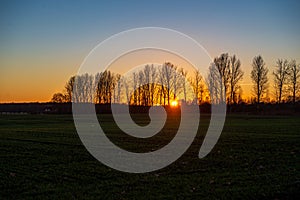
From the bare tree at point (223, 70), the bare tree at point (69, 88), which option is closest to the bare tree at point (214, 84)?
the bare tree at point (223, 70)

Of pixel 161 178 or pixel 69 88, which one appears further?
pixel 69 88

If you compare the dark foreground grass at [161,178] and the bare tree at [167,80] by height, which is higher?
the bare tree at [167,80]

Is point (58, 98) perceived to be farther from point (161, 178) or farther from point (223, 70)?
point (161, 178)

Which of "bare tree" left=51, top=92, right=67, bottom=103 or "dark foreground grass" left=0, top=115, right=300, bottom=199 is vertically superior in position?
"bare tree" left=51, top=92, right=67, bottom=103

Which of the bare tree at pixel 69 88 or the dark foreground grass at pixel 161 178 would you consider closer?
the dark foreground grass at pixel 161 178

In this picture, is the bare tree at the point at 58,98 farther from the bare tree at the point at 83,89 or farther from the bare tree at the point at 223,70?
the bare tree at the point at 223,70

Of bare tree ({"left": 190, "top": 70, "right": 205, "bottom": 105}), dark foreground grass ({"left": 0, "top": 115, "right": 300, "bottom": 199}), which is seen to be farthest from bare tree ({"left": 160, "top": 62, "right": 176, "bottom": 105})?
dark foreground grass ({"left": 0, "top": 115, "right": 300, "bottom": 199})

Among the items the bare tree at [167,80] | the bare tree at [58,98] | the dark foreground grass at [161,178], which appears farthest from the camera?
the bare tree at [58,98]

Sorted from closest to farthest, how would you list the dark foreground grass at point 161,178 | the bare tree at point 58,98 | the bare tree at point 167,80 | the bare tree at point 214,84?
1. the dark foreground grass at point 161,178
2. the bare tree at point 214,84
3. the bare tree at point 167,80
4. the bare tree at point 58,98

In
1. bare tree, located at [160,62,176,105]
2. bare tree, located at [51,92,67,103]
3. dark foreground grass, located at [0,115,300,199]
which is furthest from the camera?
bare tree, located at [51,92,67,103]

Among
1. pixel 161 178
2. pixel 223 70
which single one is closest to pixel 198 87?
pixel 223 70

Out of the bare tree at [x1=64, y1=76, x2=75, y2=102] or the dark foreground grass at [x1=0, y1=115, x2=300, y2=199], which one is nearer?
the dark foreground grass at [x1=0, y1=115, x2=300, y2=199]

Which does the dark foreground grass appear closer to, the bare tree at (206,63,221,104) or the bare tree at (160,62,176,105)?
the bare tree at (206,63,221,104)

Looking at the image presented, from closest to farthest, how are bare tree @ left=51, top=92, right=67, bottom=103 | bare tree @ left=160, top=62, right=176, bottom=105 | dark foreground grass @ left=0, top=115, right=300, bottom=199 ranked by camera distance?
dark foreground grass @ left=0, top=115, right=300, bottom=199
bare tree @ left=160, top=62, right=176, bottom=105
bare tree @ left=51, top=92, right=67, bottom=103
